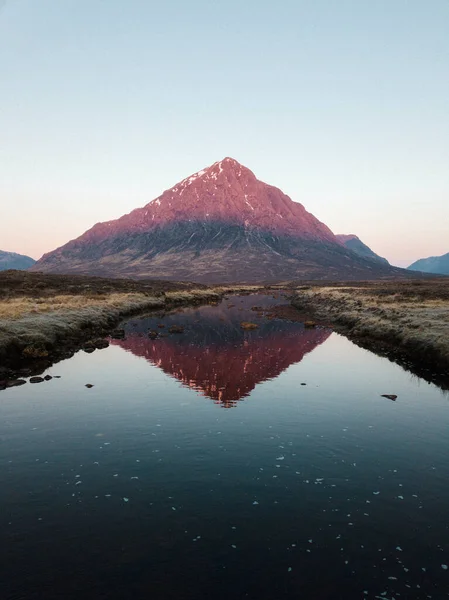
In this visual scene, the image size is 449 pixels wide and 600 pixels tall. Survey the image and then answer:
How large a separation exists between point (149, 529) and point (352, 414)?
1396 centimetres

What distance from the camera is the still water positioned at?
9.95 meters

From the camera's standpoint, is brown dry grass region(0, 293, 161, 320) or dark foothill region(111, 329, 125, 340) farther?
dark foothill region(111, 329, 125, 340)

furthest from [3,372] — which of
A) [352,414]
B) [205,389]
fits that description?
[352,414]

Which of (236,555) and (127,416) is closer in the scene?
(236,555)

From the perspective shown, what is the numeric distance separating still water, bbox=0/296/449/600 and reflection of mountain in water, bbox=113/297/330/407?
1.90 ft

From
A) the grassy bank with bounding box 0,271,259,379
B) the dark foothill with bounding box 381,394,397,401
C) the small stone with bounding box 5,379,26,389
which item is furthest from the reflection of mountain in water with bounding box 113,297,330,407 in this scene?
the small stone with bounding box 5,379,26,389

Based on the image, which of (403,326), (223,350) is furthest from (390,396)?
(403,326)

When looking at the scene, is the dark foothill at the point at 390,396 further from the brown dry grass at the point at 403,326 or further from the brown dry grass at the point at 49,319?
the brown dry grass at the point at 49,319

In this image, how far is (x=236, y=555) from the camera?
1068 centimetres

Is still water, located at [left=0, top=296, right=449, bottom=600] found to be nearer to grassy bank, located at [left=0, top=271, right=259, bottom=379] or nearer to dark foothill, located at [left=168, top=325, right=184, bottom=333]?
grassy bank, located at [left=0, top=271, right=259, bottom=379]

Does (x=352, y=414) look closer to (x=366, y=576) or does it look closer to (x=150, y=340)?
(x=366, y=576)

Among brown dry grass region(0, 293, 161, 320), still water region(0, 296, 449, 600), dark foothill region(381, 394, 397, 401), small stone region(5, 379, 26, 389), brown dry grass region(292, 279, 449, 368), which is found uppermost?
brown dry grass region(0, 293, 161, 320)

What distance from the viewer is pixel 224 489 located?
14133 millimetres

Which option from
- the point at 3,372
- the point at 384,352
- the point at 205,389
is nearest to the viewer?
the point at 205,389
